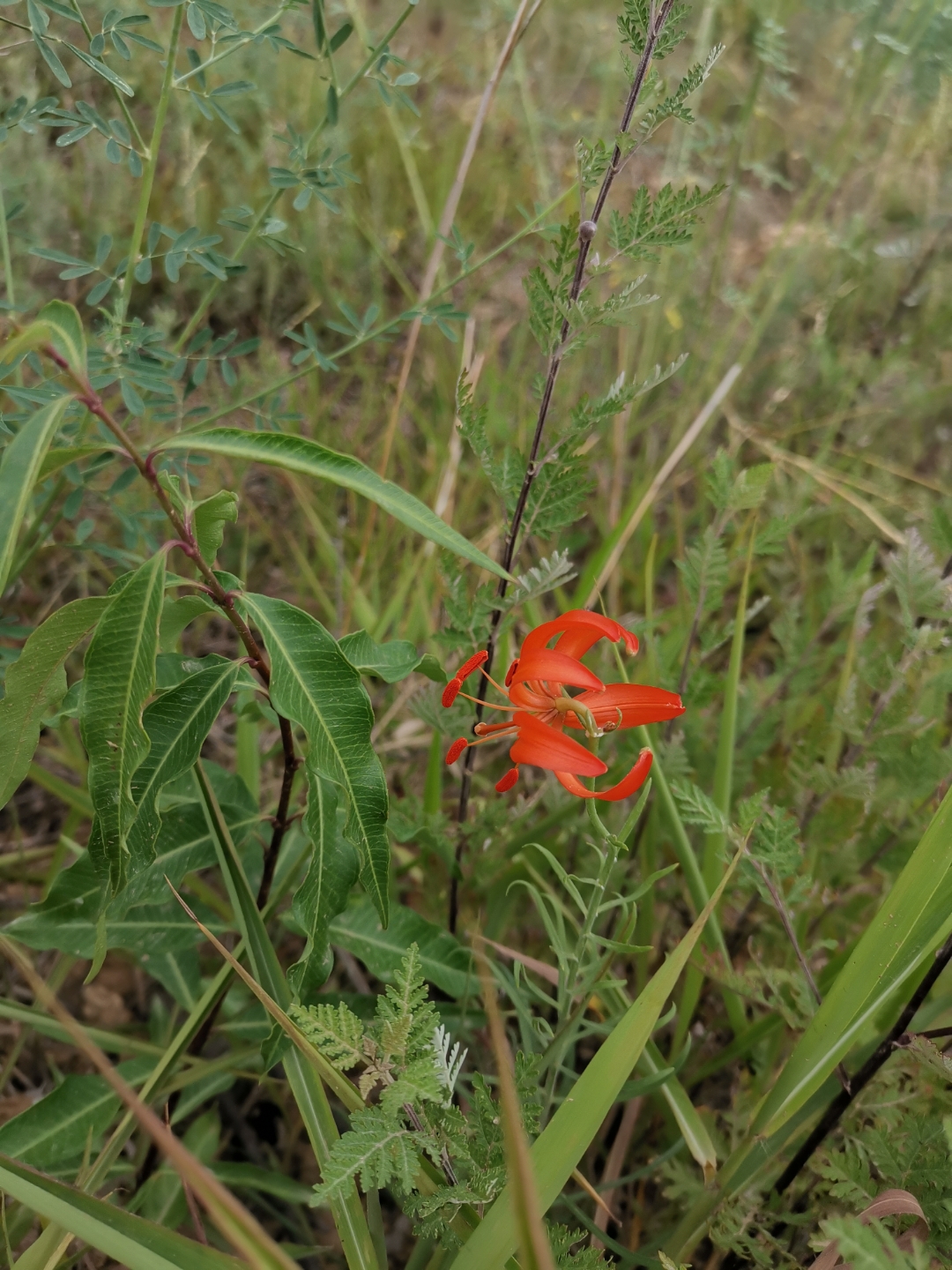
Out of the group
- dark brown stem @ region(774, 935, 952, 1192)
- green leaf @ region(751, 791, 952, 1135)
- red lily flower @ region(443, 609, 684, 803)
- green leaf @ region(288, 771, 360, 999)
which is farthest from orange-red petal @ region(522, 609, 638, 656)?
dark brown stem @ region(774, 935, 952, 1192)

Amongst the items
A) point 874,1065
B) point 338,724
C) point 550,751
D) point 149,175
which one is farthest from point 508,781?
point 149,175

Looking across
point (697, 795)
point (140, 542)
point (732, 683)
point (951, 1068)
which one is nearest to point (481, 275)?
point (140, 542)

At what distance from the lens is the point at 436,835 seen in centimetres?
107

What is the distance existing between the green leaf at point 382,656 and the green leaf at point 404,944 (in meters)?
0.33

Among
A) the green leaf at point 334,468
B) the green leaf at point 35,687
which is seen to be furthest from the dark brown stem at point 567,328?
the green leaf at point 35,687

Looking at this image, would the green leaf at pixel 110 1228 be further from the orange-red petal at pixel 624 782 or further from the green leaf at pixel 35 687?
the orange-red petal at pixel 624 782

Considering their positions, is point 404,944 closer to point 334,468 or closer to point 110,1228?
point 110,1228

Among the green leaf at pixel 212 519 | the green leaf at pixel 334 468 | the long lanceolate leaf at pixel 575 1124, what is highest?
the green leaf at pixel 334 468

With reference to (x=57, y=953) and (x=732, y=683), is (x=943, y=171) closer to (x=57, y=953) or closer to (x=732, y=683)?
(x=732, y=683)

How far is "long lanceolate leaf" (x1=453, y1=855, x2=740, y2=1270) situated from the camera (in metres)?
0.68

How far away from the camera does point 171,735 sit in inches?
31.0

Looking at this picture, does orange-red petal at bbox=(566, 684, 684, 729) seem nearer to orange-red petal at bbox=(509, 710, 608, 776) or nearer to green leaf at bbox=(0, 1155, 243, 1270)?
orange-red petal at bbox=(509, 710, 608, 776)

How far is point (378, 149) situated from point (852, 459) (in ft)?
5.63

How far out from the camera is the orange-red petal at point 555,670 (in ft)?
2.47
